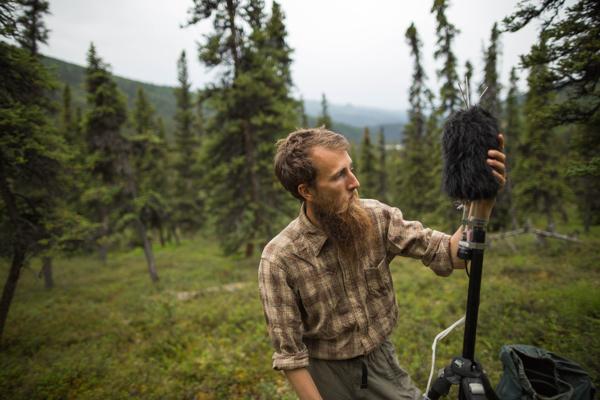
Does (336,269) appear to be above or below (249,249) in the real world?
above

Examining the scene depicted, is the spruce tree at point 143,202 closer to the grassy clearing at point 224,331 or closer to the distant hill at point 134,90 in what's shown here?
the grassy clearing at point 224,331

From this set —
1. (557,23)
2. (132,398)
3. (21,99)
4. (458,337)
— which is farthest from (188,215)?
(557,23)

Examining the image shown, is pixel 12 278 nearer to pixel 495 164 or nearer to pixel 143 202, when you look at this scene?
pixel 143 202

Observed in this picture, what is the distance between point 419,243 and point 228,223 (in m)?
15.9

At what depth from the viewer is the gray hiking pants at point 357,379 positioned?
2260 mm

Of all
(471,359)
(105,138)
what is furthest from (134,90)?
(471,359)

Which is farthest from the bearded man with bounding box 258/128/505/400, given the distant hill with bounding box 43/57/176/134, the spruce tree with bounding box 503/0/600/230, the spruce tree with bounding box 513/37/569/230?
the distant hill with bounding box 43/57/176/134

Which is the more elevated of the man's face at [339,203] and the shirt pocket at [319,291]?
the man's face at [339,203]

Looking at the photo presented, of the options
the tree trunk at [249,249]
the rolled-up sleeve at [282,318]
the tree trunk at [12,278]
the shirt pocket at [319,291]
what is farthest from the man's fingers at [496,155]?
the tree trunk at [249,249]

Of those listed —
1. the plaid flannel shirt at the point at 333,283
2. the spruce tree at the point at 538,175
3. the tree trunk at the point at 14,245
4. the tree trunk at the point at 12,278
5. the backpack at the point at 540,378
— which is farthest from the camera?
the spruce tree at the point at 538,175

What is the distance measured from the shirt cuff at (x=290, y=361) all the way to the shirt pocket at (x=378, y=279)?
2.32 ft

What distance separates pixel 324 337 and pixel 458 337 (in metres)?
5.89

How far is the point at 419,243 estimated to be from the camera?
2.22 metres

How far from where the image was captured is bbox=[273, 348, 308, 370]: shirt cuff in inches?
75.6
